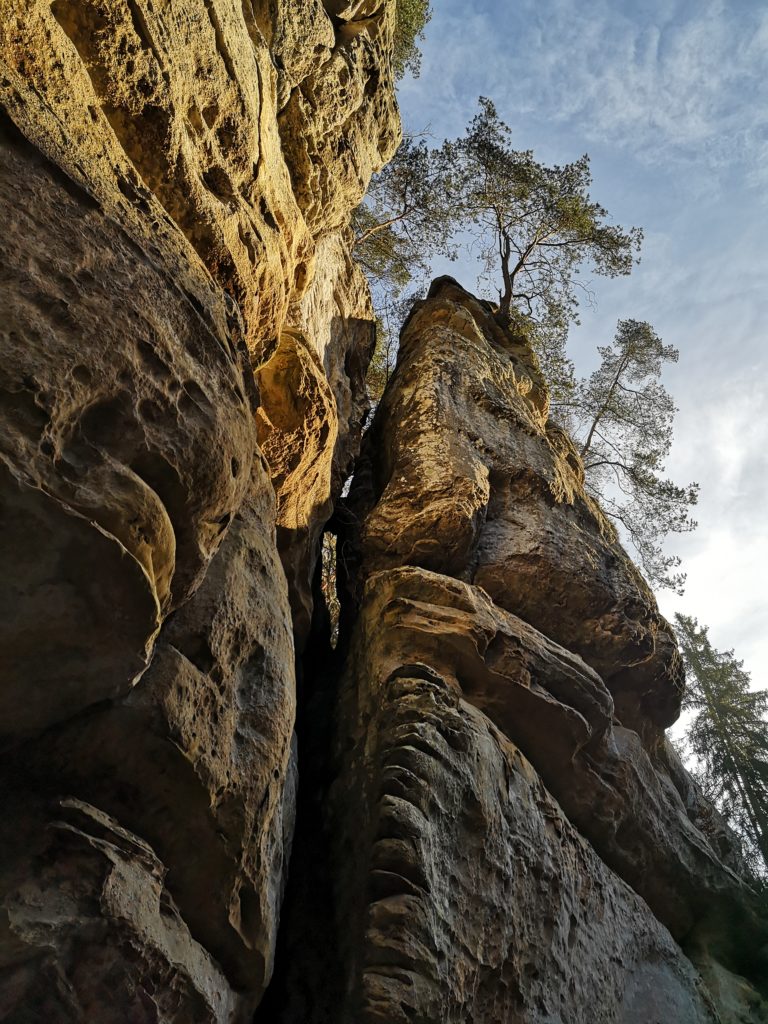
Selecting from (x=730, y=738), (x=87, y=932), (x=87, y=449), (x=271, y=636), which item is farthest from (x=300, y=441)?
(x=730, y=738)

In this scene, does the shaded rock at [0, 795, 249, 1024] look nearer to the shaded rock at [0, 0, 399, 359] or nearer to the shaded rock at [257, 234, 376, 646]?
the shaded rock at [0, 0, 399, 359]

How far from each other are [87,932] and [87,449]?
7.34ft

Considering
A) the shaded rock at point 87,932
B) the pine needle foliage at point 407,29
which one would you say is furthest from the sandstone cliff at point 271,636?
the pine needle foliage at point 407,29

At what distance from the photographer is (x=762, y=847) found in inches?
638

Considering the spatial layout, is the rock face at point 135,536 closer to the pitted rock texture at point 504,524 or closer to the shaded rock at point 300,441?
the shaded rock at point 300,441

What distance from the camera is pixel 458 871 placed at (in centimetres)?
503

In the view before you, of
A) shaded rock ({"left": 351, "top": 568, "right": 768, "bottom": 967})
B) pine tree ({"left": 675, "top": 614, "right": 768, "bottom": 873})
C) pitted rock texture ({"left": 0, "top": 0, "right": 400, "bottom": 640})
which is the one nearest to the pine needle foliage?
pitted rock texture ({"left": 0, "top": 0, "right": 400, "bottom": 640})

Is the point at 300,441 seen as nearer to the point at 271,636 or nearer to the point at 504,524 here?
the point at 271,636

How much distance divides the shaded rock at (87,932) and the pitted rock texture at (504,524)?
5229 mm

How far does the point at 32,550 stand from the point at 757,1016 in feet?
32.6

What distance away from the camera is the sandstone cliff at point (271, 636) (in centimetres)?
304

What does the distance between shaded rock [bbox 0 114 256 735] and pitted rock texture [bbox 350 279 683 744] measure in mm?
4747

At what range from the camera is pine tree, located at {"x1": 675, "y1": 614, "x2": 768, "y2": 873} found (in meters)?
17.3

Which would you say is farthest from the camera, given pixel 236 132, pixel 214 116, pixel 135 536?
pixel 236 132
